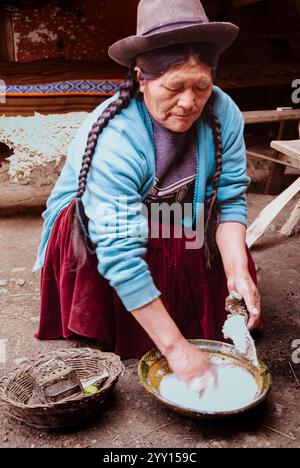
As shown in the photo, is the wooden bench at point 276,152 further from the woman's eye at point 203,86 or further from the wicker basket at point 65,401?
the wicker basket at point 65,401

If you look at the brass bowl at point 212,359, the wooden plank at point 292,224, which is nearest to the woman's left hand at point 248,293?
the brass bowl at point 212,359

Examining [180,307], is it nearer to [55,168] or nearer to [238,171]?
[238,171]

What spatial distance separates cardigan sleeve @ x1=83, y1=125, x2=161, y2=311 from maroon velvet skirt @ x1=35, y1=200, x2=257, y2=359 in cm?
33

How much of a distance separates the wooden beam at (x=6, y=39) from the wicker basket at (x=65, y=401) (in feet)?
14.8

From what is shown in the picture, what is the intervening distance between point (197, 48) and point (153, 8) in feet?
0.57

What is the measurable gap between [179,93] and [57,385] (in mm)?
1012

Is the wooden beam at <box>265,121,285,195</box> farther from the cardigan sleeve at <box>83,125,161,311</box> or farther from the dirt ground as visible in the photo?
the cardigan sleeve at <box>83,125,161,311</box>

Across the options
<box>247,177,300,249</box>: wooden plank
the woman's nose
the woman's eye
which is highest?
the woman's eye

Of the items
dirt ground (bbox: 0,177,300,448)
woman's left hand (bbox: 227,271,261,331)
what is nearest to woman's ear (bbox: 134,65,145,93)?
woman's left hand (bbox: 227,271,261,331)

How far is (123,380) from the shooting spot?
2174 mm

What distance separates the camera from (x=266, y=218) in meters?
3.55

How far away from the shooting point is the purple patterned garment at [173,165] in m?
1.94

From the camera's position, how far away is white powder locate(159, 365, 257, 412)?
1806 mm

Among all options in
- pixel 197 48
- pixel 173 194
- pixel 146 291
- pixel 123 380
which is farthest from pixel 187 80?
pixel 123 380
